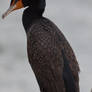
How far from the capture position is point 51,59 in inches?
515

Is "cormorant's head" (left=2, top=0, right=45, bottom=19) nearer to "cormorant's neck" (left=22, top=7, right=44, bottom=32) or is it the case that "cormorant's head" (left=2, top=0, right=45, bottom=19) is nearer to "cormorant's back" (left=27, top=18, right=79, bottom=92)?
"cormorant's neck" (left=22, top=7, right=44, bottom=32)

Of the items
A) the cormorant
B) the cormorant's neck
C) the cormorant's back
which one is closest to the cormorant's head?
the cormorant's neck

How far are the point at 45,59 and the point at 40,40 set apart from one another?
15.4 inches

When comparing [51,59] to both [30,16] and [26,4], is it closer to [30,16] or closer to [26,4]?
[30,16]

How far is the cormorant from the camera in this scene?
1295 centimetres

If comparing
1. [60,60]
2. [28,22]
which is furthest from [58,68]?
[28,22]

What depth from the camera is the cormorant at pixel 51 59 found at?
12953mm

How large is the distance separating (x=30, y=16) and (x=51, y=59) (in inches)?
55.8

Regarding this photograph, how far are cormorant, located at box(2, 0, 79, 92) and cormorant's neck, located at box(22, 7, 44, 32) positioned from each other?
261 millimetres

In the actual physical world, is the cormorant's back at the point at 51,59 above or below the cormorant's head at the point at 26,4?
below

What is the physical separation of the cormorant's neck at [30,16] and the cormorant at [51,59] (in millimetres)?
261

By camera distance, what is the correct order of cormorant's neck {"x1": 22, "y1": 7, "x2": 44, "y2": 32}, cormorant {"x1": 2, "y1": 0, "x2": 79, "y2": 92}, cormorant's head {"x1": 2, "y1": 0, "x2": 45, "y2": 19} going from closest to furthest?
cormorant {"x1": 2, "y1": 0, "x2": 79, "y2": 92}
cormorant's neck {"x1": 22, "y1": 7, "x2": 44, "y2": 32}
cormorant's head {"x1": 2, "y1": 0, "x2": 45, "y2": 19}

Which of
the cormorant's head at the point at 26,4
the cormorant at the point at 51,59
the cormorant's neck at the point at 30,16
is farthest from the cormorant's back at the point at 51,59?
the cormorant's head at the point at 26,4

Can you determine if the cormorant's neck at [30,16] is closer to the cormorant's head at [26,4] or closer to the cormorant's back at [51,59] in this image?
the cormorant's head at [26,4]
